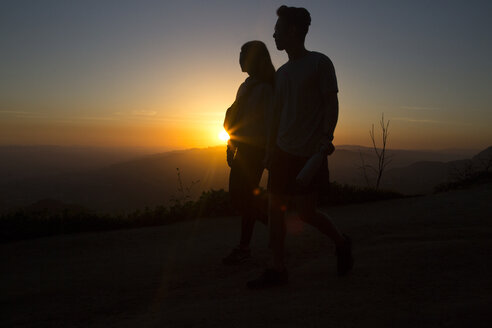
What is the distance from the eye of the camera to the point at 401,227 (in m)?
5.24

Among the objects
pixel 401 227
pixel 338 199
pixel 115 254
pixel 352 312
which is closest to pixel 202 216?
pixel 115 254

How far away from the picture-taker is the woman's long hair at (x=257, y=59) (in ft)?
12.3

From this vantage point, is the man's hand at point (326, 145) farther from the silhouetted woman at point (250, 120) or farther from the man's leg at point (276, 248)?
the silhouetted woman at point (250, 120)

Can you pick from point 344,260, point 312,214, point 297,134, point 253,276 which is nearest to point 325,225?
point 312,214

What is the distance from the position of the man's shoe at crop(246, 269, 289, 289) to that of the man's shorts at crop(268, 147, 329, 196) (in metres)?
0.69

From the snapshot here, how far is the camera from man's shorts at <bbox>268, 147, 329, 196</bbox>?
2.88m

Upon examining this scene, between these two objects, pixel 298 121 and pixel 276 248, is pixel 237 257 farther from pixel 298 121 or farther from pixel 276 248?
pixel 298 121

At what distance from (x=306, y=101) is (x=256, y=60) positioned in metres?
1.14

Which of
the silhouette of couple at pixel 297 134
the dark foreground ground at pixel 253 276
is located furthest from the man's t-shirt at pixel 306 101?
the dark foreground ground at pixel 253 276

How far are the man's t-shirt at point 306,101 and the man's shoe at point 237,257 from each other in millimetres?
1701

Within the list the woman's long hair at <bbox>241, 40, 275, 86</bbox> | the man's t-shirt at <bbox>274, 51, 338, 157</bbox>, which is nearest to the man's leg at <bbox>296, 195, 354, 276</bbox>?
the man's t-shirt at <bbox>274, 51, 338, 157</bbox>

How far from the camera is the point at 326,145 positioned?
2.74 metres

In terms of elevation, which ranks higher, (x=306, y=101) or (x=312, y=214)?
(x=306, y=101)

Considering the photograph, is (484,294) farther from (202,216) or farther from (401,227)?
(202,216)
